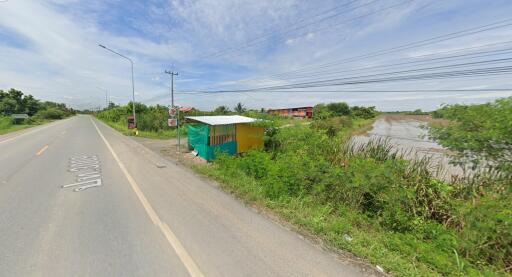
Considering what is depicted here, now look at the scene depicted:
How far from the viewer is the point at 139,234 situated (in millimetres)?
3797

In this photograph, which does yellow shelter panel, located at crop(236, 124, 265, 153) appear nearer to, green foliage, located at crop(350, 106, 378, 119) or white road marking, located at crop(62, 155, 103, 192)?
white road marking, located at crop(62, 155, 103, 192)

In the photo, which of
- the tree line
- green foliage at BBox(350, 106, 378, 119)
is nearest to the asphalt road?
the tree line

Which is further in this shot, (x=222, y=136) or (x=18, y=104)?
(x=18, y=104)

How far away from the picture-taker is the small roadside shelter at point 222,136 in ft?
35.3

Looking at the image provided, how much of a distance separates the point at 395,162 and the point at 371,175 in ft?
3.09

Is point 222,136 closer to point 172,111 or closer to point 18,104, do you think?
point 172,111

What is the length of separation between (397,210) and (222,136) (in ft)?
26.9

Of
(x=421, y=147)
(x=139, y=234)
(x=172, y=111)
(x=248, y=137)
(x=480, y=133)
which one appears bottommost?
(x=421, y=147)

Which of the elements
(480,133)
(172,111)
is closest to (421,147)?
(480,133)

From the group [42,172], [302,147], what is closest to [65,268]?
[42,172]

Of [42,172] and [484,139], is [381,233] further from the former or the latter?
[42,172]

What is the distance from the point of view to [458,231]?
174 inches

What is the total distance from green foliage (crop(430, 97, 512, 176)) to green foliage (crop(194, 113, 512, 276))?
22.3 inches

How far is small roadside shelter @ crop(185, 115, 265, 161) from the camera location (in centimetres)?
1077
